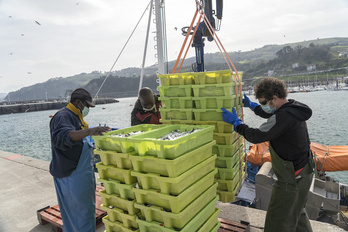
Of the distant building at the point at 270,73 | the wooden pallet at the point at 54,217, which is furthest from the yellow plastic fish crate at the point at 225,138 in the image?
the distant building at the point at 270,73

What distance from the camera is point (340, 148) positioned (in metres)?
7.49

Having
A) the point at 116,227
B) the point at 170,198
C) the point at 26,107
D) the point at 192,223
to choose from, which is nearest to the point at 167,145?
the point at 170,198

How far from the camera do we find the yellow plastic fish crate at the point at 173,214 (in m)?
2.16

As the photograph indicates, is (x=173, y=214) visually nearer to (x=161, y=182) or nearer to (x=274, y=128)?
(x=161, y=182)

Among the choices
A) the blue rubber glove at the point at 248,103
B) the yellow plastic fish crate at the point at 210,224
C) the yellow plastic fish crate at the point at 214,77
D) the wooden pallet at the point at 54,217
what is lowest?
the wooden pallet at the point at 54,217

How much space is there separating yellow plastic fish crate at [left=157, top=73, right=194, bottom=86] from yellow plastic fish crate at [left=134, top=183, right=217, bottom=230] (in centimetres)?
174

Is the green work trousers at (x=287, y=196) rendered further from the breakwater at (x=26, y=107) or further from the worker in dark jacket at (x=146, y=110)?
the breakwater at (x=26, y=107)

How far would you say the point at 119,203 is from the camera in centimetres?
270

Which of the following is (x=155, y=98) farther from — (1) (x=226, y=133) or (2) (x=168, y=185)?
(2) (x=168, y=185)

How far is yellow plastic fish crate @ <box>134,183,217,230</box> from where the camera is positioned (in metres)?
2.16

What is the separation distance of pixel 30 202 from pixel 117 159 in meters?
4.14

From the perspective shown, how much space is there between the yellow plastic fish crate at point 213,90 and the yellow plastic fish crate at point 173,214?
145 centimetres

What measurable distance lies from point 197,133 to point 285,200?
152cm

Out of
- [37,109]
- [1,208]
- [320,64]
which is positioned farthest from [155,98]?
[320,64]
